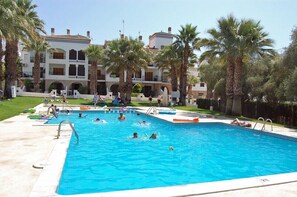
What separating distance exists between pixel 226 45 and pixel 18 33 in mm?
17507

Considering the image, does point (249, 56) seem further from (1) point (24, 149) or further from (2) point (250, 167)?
(1) point (24, 149)

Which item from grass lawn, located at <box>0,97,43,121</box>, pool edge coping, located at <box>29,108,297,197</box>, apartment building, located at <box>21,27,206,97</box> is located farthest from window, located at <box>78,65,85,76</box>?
pool edge coping, located at <box>29,108,297,197</box>

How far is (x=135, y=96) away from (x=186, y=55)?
1250 cm

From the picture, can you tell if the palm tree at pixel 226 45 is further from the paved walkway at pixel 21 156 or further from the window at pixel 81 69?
the window at pixel 81 69

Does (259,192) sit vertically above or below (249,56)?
below

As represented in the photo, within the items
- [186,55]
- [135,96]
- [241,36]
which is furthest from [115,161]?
[135,96]

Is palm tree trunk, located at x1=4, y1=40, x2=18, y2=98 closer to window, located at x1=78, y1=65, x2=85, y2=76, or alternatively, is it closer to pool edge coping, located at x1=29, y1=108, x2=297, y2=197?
window, located at x1=78, y1=65, x2=85, y2=76

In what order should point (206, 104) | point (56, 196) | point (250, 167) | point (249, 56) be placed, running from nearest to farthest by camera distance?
point (56, 196)
point (250, 167)
point (249, 56)
point (206, 104)

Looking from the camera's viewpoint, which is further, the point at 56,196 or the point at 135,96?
the point at 135,96

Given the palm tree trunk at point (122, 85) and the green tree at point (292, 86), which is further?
the palm tree trunk at point (122, 85)

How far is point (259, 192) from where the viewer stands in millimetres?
5090

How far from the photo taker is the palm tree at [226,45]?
73.1 ft

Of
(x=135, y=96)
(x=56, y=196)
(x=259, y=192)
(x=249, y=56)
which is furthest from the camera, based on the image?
(x=135, y=96)

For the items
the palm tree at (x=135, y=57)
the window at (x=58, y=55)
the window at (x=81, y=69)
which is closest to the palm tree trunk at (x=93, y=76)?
the window at (x=81, y=69)
